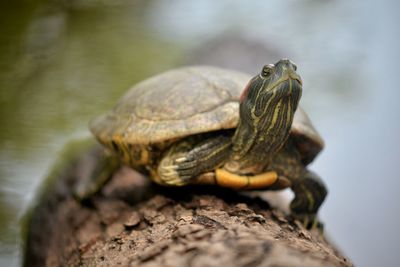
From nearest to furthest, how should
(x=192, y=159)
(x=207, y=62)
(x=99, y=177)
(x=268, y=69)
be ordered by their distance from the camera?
(x=268, y=69), (x=192, y=159), (x=99, y=177), (x=207, y=62)

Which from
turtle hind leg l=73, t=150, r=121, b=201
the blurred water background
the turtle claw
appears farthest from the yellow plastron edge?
the blurred water background

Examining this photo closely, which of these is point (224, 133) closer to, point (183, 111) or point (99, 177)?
point (183, 111)

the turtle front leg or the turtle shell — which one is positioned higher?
the turtle shell

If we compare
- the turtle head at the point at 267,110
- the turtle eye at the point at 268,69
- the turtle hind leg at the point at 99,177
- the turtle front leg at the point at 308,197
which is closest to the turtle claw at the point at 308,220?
the turtle front leg at the point at 308,197

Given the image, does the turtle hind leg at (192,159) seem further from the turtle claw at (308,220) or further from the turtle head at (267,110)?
the turtle claw at (308,220)

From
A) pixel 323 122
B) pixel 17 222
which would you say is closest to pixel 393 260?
pixel 323 122

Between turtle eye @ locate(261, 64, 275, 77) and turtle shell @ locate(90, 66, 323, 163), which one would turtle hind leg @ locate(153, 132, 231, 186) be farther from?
turtle eye @ locate(261, 64, 275, 77)

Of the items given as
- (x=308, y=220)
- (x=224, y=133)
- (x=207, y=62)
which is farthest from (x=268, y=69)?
(x=207, y=62)
